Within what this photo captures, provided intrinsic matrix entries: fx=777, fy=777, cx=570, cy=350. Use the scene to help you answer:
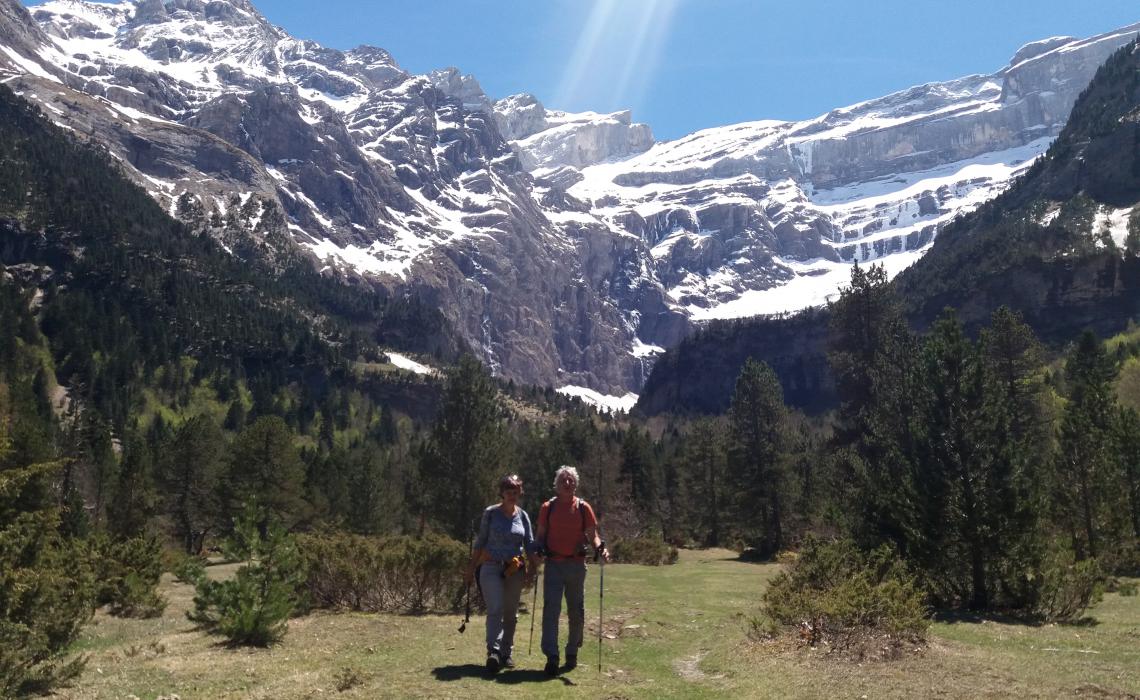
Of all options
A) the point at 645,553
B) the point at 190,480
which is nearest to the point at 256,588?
the point at 645,553

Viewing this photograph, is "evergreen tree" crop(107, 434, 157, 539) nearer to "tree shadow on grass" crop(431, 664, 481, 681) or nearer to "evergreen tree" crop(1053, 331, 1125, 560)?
"tree shadow on grass" crop(431, 664, 481, 681)

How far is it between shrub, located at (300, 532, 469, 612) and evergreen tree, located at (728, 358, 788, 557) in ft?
117

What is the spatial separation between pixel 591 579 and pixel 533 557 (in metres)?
20.1

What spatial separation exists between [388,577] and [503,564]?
8899 millimetres

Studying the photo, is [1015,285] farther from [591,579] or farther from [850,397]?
[591,579]

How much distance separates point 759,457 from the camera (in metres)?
52.9

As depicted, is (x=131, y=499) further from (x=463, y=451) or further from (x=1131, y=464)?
(x=1131, y=464)

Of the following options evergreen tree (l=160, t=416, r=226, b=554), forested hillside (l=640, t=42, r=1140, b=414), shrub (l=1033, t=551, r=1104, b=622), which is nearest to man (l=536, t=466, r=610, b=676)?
shrub (l=1033, t=551, r=1104, b=622)

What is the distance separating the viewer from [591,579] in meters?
30.8

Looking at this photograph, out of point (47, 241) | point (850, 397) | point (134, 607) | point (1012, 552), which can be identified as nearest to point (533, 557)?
point (1012, 552)

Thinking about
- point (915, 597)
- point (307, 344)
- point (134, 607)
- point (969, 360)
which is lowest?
point (134, 607)

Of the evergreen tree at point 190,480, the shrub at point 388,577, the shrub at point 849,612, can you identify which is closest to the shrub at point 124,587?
the shrub at point 388,577

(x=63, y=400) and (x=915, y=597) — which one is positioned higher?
(x=63, y=400)

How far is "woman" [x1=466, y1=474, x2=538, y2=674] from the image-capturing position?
11539mm
